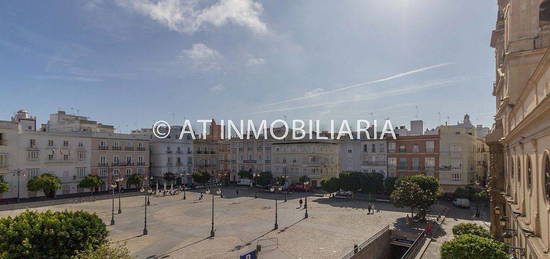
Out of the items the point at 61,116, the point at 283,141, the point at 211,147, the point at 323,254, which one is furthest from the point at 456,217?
the point at 61,116

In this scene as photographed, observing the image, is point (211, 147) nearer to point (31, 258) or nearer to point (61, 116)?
point (61, 116)

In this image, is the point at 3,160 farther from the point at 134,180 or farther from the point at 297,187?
the point at 297,187

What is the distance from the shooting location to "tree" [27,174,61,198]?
45.4 meters

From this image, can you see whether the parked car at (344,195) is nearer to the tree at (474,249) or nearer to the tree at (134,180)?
the tree at (474,249)

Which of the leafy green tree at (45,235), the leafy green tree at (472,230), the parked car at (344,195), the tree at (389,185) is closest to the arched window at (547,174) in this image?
the leafy green tree at (472,230)

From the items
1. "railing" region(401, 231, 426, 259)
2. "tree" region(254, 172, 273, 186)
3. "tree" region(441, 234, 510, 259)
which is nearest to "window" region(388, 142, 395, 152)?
"tree" region(254, 172, 273, 186)

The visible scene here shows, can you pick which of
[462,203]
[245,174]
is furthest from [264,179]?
[462,203]

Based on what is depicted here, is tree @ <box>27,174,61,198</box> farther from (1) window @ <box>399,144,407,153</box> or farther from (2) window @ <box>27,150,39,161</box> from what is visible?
(1) window @ <box>399,144,407,153</box>

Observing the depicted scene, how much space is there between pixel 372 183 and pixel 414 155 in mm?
9581

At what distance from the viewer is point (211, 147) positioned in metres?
81.4

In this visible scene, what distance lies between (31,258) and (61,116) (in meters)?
60.7

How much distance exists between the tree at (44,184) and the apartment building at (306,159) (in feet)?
134

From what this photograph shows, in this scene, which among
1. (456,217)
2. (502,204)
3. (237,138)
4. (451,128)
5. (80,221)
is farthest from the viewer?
(237,138)

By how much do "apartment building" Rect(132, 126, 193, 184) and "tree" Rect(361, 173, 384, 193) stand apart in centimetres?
4094
